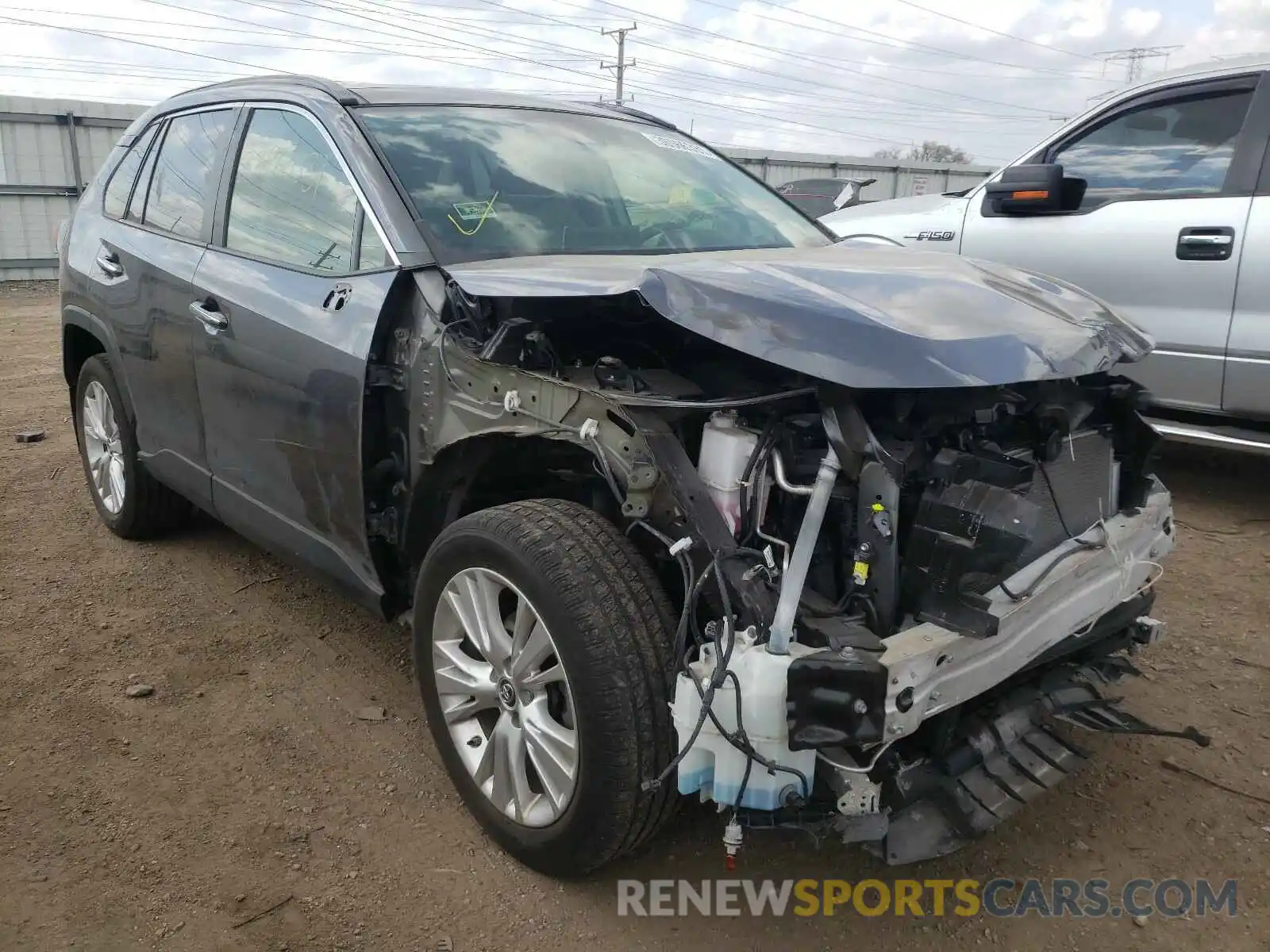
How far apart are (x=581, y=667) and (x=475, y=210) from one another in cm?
146

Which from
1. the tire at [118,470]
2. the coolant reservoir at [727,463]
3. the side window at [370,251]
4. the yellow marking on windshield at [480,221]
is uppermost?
the yellow marking on windshield at [480,221]

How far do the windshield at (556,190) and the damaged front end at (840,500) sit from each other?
37 cm

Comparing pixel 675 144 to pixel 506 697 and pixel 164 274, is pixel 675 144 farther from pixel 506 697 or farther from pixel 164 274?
pixel 506 697

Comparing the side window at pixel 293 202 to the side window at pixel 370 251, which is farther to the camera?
the side window at pixel 293 202

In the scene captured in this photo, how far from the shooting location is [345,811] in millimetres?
2666

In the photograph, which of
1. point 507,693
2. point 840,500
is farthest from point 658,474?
point 507,693

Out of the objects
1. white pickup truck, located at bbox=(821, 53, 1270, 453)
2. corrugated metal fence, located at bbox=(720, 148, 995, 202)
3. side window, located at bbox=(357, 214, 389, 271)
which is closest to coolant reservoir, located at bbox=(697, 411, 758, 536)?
side window, located at bbox=(357, 214, 389, 271)

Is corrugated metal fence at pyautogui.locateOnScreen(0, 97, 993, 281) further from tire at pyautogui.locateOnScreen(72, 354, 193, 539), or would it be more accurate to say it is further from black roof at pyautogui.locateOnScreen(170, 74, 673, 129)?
black roof at pyautogui.locateOnScreen(170, 74, 673, 129)

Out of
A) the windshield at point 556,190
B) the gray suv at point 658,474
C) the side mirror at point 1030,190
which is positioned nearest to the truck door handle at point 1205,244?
the side mirror at point 1030,190

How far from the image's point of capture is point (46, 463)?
5773 millimetres

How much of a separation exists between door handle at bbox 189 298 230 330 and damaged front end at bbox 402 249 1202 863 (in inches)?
36.1

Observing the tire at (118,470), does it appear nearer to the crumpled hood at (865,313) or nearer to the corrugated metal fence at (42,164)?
the crumpled hood at (865,313)

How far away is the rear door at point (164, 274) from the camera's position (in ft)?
11.5

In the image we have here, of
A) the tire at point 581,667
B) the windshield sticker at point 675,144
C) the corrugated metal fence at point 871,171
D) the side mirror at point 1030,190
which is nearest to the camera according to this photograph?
the tire at point 581,667
